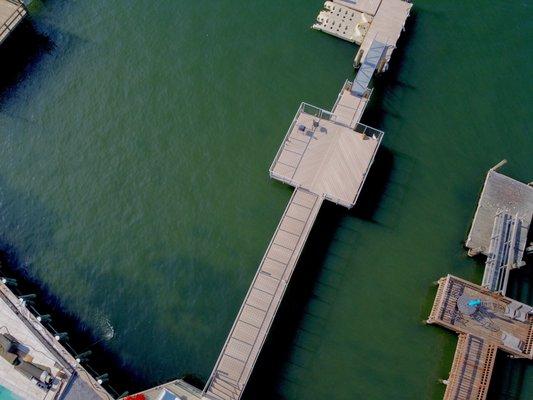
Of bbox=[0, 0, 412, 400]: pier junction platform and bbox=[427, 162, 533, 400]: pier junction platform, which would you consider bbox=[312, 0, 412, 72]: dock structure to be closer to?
bbox=[0, 0, 412, 400]: pier junction platform

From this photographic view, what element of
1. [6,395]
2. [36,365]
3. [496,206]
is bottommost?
[6,395]

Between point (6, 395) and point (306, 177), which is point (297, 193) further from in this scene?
point (6, 395)

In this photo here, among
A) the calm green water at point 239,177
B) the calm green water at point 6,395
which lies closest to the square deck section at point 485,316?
the calm green water at point 239,177

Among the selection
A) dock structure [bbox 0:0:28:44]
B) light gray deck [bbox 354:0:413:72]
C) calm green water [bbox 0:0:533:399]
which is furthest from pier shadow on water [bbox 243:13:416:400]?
dock structure [bbox 0:0:28:44]

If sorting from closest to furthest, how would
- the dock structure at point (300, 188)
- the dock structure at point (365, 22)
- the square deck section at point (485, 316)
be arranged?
1. the dock structure at point (300, 188)
2. the square deck section at point (485, 316)
3. the dock structure at point (365, 22)

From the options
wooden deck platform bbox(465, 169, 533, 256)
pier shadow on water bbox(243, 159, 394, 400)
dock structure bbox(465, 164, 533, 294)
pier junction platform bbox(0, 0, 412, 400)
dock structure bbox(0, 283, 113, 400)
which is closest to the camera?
dock structure bbox(0, 283, 113, 400)

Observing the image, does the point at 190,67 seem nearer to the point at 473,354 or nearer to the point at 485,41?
the point at 485,41

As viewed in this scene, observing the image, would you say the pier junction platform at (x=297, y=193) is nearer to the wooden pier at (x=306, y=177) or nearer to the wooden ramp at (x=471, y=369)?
the wooden pier at (x=306, y=177)

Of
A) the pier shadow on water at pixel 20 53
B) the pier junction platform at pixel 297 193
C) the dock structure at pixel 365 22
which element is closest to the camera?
the pier junction platform at pixel 297 193

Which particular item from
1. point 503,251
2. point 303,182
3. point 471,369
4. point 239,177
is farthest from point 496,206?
point 239,177
